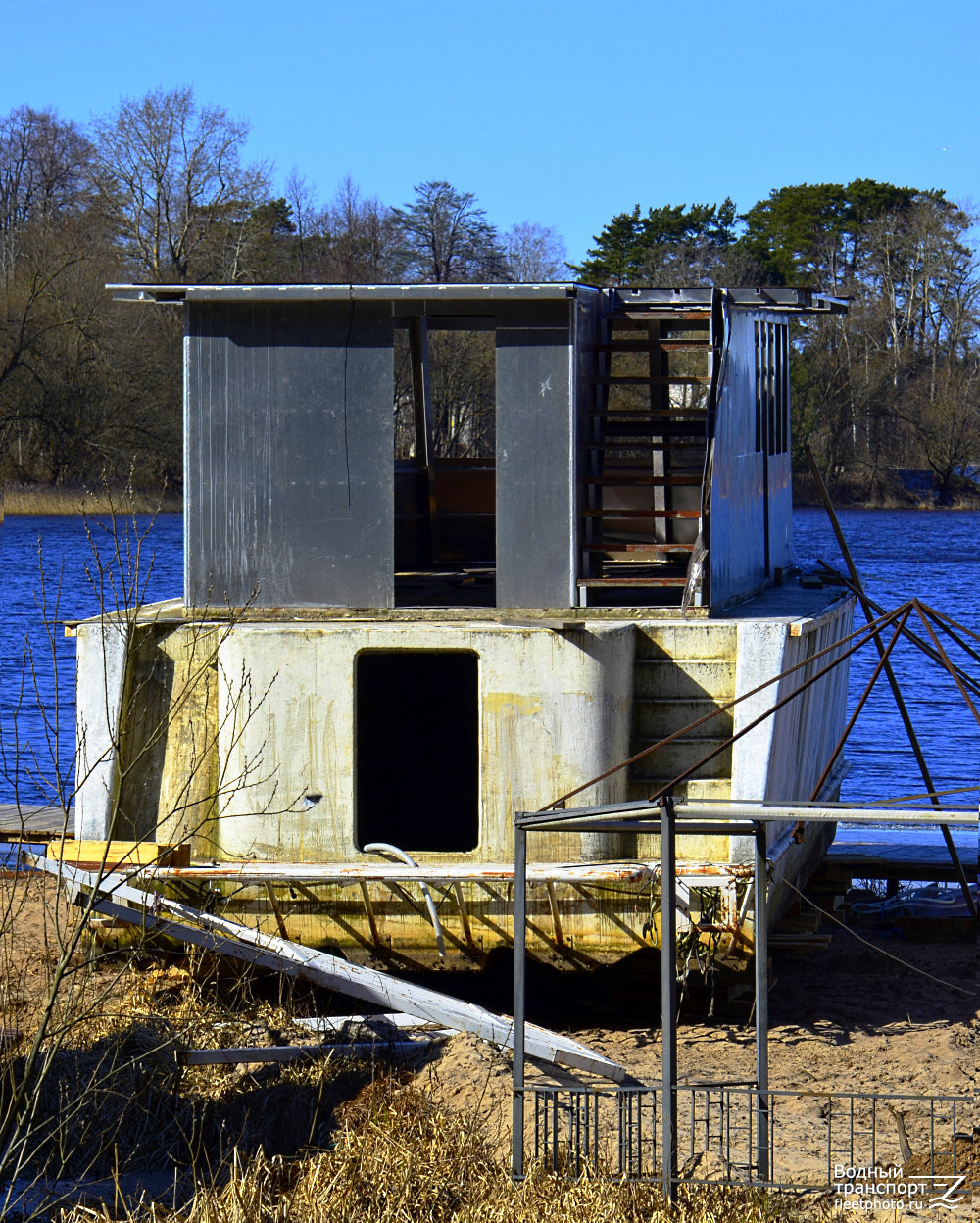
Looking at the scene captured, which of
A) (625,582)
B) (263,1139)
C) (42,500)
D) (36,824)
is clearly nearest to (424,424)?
(36,824)

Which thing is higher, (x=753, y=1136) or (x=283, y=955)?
(x=283, y=955)

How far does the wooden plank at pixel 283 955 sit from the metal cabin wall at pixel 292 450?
2373 mm

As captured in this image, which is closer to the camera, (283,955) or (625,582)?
(283,955)

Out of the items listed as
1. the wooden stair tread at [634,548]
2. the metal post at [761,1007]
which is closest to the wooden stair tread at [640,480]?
the wooden stair tread at [634,548]

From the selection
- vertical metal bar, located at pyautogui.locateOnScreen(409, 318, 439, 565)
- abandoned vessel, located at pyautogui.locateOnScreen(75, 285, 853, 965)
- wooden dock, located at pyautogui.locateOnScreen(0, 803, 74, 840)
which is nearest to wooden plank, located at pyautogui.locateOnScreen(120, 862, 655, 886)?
abandoned vessel, located at pyautogui.locateOnScreen(75, 285, 853, 965)

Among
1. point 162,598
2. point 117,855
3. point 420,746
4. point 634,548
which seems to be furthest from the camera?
point 162,598

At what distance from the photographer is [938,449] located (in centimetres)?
7288

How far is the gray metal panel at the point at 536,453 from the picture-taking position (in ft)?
37.8

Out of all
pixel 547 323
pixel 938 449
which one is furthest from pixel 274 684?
pixel 938 449

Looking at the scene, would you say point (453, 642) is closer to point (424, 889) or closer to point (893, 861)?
point (424, 889)

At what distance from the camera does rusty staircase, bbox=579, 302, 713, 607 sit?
1197 centimetres

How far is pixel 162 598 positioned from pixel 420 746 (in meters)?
21.3

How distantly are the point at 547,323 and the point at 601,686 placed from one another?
8.63 feet

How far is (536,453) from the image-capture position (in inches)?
456
